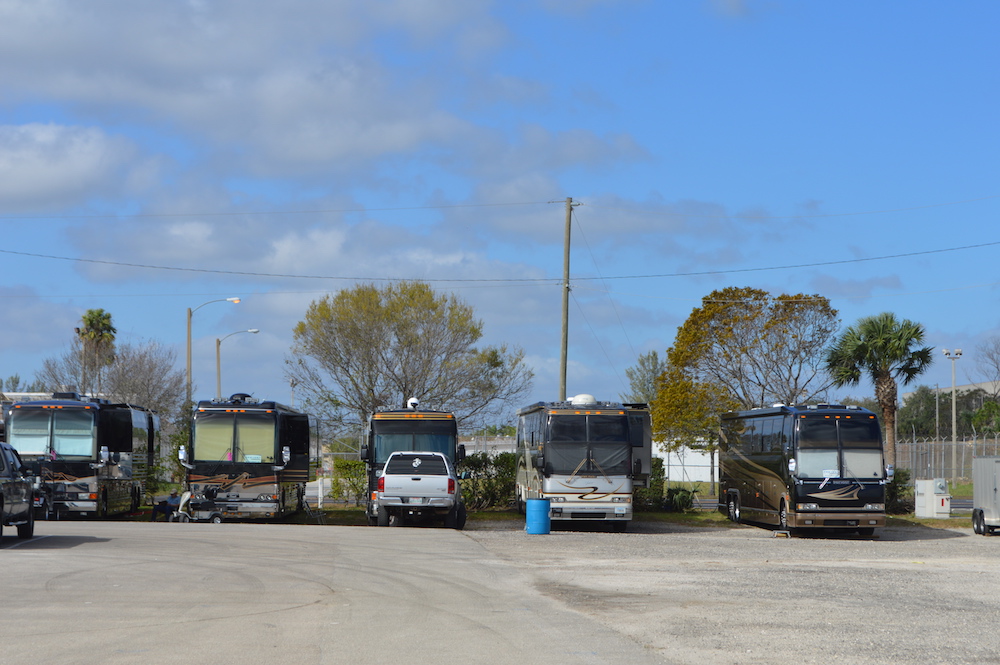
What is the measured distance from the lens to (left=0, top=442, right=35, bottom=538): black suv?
66.8ft

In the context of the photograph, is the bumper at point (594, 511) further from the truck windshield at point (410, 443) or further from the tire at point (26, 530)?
the tire at point (26, 530)

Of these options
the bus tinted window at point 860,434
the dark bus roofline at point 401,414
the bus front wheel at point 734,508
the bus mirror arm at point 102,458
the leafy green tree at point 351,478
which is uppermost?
the dark bus roofline at point 401,414

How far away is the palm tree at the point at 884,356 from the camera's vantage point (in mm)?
39906

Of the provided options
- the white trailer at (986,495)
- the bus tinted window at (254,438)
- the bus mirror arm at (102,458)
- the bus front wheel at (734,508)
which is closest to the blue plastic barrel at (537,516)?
the bus tinted window at (254,438)

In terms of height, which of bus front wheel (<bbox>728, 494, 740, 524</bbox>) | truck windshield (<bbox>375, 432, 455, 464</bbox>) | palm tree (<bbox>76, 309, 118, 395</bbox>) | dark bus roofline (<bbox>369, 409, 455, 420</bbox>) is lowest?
bus front wheel (<bbox>728, 494, 740, 524</bbox>)

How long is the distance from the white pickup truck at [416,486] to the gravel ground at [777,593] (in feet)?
4.92

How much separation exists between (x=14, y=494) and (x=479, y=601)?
36.5ft

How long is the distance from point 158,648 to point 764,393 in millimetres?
36490

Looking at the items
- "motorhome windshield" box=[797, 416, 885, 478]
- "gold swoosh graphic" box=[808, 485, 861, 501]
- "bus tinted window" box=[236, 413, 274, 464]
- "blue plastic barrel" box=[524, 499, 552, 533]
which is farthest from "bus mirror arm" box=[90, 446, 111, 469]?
"gold swoosh graphic" box=[808, 485, 861, 501]

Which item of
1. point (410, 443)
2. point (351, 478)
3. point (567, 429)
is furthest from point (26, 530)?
point (351, 478)

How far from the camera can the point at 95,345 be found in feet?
226

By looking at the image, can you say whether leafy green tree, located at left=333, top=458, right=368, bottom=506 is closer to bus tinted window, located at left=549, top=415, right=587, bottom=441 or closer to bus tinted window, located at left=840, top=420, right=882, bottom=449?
bus tinted window, located at left=549, top=415, right=587, bottom=441

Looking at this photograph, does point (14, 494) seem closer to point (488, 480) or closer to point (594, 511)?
point (594, 511)

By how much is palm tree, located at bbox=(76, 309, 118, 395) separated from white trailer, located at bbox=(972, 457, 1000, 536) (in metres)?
44.4
